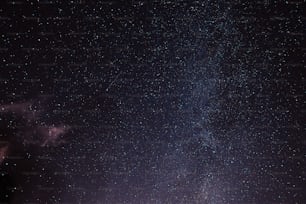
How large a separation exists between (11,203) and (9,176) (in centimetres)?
40

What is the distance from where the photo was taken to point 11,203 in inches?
139

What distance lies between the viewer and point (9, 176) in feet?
11.1

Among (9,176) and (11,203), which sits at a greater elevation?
(9,176)
